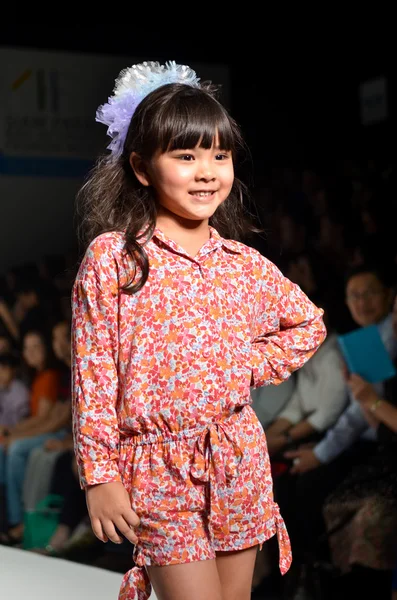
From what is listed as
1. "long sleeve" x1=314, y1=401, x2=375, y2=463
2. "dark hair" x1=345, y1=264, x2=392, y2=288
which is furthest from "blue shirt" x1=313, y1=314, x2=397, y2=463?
"dark hair" x1=345, y1=264, x2=392, y2=288

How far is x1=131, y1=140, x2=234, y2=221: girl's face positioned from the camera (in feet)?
5.48

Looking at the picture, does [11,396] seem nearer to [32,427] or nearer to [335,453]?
[32,427]

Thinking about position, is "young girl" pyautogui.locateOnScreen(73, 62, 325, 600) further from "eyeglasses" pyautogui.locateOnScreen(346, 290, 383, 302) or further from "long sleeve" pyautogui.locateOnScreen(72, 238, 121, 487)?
"eyeglasses" pyautogui.locateOnScreen(346, 290, 383, 302)

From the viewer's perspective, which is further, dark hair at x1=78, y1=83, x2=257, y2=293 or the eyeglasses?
the eyeglasses

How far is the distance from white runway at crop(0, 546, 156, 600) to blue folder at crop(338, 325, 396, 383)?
0.93 m

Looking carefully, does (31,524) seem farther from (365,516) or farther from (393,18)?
(393,18)

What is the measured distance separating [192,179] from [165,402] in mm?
386

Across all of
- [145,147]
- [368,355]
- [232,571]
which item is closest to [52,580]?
[368,355]

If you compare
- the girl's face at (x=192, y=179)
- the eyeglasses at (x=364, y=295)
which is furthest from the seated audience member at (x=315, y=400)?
the girl's face at (x=192, y=179)

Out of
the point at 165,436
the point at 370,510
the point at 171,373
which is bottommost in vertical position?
the point at 370,510

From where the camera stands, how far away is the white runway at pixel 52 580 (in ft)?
9.18

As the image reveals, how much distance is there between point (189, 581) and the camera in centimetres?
162

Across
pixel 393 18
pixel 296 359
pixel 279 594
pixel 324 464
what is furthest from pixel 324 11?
pixel 279 594

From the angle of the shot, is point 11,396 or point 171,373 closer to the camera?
point 171,373
